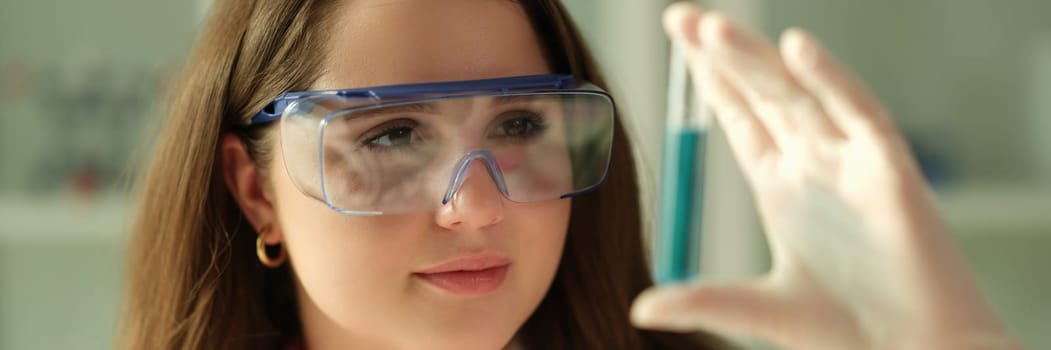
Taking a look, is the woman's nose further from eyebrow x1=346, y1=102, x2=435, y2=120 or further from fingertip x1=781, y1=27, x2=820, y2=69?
fingertip x1=781, y1=27, x2=820, y2=69

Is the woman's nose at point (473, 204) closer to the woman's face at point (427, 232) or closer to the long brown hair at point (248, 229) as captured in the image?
the woman's face at point (427, 232)

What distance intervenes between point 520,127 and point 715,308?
0.41 m

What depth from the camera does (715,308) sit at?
33.1 inches

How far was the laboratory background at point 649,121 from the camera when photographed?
6.65 ft

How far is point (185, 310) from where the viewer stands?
139 centimetres

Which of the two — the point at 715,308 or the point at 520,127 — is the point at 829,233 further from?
the point at 520,127

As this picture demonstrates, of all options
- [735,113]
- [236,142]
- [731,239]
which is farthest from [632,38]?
[735,113]

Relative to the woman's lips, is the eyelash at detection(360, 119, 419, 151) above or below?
above

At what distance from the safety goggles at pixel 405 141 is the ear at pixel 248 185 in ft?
0.47

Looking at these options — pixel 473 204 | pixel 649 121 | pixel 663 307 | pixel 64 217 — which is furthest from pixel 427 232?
pixel 64 217

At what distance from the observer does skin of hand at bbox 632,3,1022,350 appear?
0.83m

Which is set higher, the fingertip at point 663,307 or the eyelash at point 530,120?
Result: the eyelash at point 530,120

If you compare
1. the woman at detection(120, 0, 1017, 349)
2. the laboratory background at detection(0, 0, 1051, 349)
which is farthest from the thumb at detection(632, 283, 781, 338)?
the laboratory background at detection(0, 0, 1051, 349)

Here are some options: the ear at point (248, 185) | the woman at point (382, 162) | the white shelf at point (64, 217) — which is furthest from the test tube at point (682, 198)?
the white shelf at point (64, 217)
